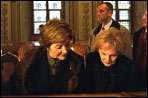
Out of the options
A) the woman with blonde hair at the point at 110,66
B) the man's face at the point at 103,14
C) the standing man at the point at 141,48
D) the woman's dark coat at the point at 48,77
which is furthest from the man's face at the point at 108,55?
the man's face at the point at 103,14

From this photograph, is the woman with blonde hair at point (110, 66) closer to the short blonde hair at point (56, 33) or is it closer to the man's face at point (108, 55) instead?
the man's face at point (108, 55)

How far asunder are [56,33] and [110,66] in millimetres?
437

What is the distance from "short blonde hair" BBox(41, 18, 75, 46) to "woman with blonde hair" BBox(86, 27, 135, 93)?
0.22m

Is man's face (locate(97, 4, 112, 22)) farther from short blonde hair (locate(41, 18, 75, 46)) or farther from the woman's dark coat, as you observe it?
short blonde hair (locate(41, 18, 75, 46))

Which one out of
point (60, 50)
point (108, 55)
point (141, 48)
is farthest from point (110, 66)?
point (141, 48)

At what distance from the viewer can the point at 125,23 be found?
33.5ft

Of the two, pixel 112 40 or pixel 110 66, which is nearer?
pixel 112 40

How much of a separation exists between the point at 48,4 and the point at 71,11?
0.77 m

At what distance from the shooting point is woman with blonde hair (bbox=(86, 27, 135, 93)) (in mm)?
2258

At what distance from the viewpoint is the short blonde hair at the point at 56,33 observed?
2193mm

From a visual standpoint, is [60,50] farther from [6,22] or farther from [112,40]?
[6,22]

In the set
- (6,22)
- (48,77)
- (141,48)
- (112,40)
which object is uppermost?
(6,22)

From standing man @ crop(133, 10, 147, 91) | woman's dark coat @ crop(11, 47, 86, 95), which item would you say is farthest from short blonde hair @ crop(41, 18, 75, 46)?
standing man @ crop(133, 10, 147, 91)

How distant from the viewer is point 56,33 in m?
2.19
